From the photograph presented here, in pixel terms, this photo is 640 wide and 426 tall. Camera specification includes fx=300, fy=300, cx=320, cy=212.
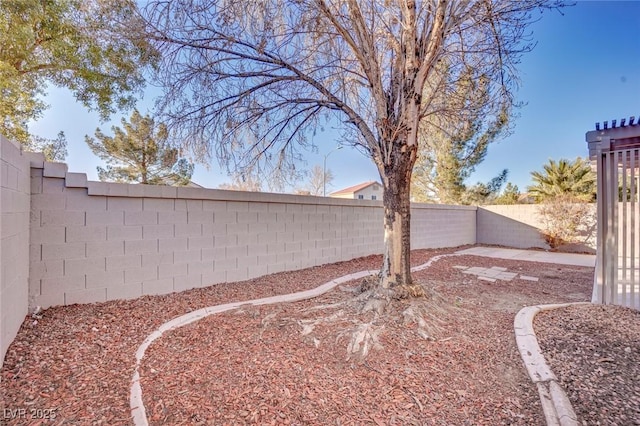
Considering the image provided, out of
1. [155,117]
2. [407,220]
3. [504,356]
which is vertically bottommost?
[504,356]

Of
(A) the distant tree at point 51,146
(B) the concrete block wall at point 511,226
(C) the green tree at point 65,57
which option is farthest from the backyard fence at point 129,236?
(B) the concrete block wall at point 511,226

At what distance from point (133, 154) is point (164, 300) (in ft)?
33.1

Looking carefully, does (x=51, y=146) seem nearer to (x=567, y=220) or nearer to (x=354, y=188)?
(x=567, y=220)

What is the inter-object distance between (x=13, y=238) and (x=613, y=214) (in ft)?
22.3

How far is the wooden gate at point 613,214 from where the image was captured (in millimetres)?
4043

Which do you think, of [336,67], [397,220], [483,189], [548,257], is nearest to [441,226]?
[548,257]

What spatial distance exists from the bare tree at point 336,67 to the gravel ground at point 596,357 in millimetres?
1566

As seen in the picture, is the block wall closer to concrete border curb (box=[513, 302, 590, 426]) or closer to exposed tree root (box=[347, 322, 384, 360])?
exposed tree root (box=[347, 322, 384, 360])

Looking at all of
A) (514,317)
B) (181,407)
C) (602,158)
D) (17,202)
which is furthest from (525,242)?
(17,202)

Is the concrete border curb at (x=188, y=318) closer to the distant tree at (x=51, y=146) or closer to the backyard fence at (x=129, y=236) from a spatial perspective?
the backyard fence at (x=129, y=236)

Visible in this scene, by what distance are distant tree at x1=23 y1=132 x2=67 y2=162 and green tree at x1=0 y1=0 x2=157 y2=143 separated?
1068 millimetres

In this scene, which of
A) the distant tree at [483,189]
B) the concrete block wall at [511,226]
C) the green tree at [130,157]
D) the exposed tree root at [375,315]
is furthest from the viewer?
the distant tree at [483,189]

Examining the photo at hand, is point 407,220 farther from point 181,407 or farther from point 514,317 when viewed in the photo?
point 181,407

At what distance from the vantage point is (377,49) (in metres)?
4.48
